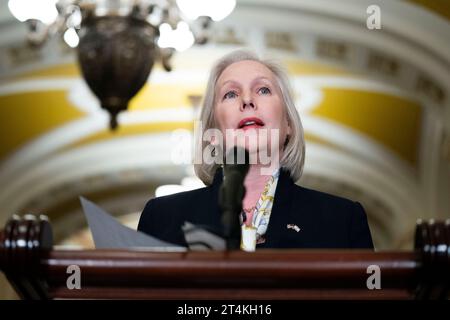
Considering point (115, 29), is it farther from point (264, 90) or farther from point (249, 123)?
point (249, 123)

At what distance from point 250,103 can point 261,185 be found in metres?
0.21

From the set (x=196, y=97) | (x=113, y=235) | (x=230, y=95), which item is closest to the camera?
(x=113, y=235)

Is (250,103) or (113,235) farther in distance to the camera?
(250,103)

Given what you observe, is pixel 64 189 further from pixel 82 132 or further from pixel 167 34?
pixel 167 34

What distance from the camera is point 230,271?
1848 mm

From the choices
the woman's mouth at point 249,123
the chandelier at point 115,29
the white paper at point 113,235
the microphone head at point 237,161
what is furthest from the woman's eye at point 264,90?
the chandelier at point 115,29

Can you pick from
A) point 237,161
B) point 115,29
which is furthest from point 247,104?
point 115,29

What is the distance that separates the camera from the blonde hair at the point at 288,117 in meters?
2.76

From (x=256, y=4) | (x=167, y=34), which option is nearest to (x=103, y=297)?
(x=167, y=34)

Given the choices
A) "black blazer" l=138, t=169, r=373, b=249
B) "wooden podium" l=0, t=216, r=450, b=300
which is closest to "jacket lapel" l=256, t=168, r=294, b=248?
"black blazer" l=138, t=169, r=373, b=249

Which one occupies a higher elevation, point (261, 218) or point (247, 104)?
point (247, 104)

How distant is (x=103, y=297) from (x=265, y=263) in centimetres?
31

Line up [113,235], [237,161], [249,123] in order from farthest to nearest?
[249,123]
[237,161]
[113,235]

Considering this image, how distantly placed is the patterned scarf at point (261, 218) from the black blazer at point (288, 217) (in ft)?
0.07
